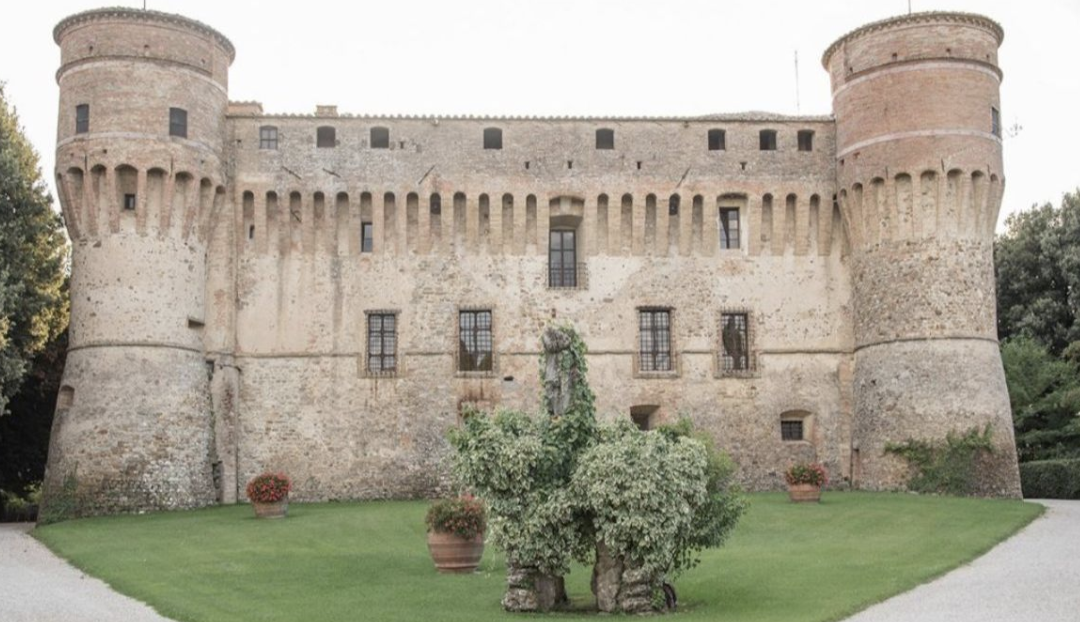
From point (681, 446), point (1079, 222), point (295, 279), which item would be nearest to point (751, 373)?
point (295, 279)

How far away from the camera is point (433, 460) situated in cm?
3450

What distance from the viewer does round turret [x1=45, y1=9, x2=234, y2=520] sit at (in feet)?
105

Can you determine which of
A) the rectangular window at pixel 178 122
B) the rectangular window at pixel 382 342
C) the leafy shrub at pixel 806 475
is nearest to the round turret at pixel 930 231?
the leafy shrub at pixel 806 475

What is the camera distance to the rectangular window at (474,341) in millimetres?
35250

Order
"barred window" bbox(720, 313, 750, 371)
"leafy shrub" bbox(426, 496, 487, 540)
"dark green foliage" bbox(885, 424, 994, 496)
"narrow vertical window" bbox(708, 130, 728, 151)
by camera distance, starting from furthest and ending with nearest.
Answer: "narrow vertical window" bbox(708, 130, 728, 151)
"barred window" bbox(720, 313, 750, 371)
"dark green foliage" bbox(885, 424, 994, 496)
"leafy shrub" bbox(426, 496, 487, 540)

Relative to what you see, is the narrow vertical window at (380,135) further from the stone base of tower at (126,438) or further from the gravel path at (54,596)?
the gravel path at (54,596)

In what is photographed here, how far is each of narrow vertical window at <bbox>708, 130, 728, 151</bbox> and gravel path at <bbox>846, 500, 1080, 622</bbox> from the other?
643 inches

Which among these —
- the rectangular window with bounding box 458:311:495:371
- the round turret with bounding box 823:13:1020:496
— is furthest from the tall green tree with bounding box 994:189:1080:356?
the rectangular window with bounding box 458:311:495:371

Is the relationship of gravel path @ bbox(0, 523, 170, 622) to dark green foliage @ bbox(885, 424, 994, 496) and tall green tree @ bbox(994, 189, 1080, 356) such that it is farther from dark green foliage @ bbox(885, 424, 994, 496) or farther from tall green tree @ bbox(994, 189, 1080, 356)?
tall green tree @ bbox(994, 189, 1080, 356)

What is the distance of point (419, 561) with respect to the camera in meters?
21.6

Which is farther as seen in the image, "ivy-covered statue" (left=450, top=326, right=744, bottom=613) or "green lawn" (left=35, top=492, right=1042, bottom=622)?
"green lawn" (left=35, top=492, right=1042, bottom=622)

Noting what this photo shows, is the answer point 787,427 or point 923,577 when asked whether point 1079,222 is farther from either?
point 923,577

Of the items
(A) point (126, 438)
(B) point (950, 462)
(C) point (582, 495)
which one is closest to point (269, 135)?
(A) point (126, 438)

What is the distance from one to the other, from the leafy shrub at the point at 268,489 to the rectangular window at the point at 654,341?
11322mm
